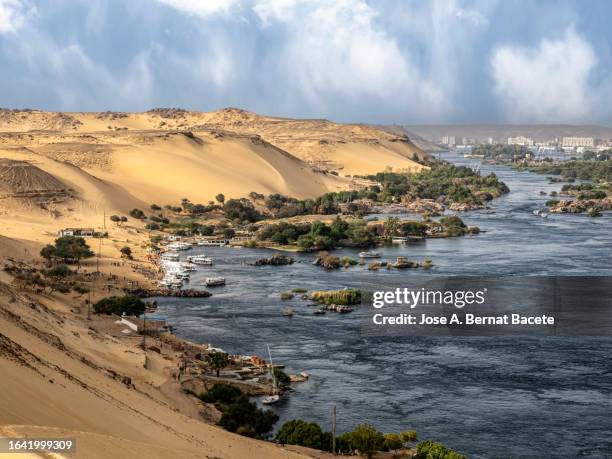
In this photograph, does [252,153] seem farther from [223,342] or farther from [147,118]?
[223,342]

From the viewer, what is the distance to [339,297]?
41.6 metres

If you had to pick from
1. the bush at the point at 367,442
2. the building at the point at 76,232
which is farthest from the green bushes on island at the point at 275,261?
the bush at the point at 367,442

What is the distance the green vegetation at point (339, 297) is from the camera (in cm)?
4133

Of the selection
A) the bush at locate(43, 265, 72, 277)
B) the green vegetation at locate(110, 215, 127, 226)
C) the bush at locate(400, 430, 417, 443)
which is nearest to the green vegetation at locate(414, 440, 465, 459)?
the bush at locate(400, 430, 417, 443)

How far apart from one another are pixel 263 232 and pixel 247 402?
129ft

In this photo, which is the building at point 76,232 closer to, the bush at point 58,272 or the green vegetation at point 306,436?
the bush at point 58,272

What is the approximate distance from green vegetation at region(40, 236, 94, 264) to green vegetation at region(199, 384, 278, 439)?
2379 centimetres

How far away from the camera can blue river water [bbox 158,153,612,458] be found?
81.6 feet

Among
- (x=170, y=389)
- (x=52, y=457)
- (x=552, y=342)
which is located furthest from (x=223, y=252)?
(x=52, y=457)

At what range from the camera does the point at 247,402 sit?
25.4 metres

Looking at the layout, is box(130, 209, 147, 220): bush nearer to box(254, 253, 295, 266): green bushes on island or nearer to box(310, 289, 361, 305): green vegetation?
box(254, 253, 295, 266): green bushes on island

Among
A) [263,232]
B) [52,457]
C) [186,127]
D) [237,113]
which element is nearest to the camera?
[52,457]

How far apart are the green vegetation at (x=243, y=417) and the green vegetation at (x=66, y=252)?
2379 cm

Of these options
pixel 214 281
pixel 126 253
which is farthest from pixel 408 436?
pixel 126 253
